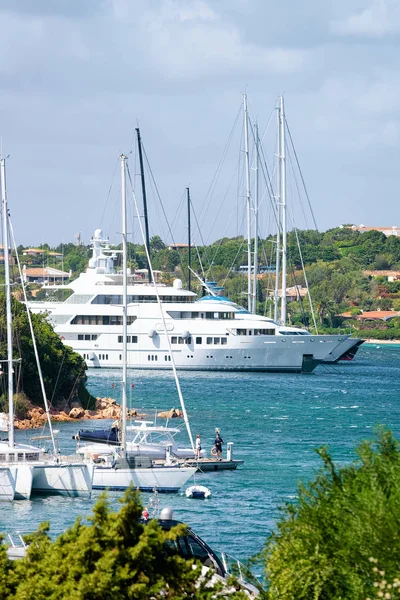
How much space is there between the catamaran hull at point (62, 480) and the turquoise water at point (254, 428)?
0.38m

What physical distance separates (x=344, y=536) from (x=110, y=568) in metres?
2.83

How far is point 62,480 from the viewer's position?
2770 cm

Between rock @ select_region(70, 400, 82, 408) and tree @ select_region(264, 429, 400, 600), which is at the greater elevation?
tree @ select_region(264, 429, 400, 600)

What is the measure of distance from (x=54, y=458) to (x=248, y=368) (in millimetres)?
46690

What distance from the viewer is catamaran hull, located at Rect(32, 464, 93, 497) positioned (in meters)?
27.7

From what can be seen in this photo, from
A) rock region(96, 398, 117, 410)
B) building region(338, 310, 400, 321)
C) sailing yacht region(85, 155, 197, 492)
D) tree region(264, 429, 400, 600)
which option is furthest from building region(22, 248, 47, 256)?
tree region(264, 429, 400, 600)

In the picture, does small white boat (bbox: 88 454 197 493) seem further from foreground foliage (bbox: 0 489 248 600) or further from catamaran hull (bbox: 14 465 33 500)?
foreground foliage (bbox: 0 489 248 600)

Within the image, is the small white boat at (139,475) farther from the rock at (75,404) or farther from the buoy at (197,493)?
the rock at (75,404)

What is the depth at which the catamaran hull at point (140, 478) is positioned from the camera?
28.5 metres

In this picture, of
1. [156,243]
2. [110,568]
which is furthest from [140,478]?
[156,243]

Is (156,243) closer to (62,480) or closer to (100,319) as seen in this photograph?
(100,319)

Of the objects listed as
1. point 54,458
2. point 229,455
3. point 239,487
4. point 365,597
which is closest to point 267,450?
point 229,455

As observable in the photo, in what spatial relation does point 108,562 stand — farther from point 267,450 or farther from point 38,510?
point 267,450

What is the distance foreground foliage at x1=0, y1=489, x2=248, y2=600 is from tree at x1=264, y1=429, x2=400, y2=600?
3.61 feet
